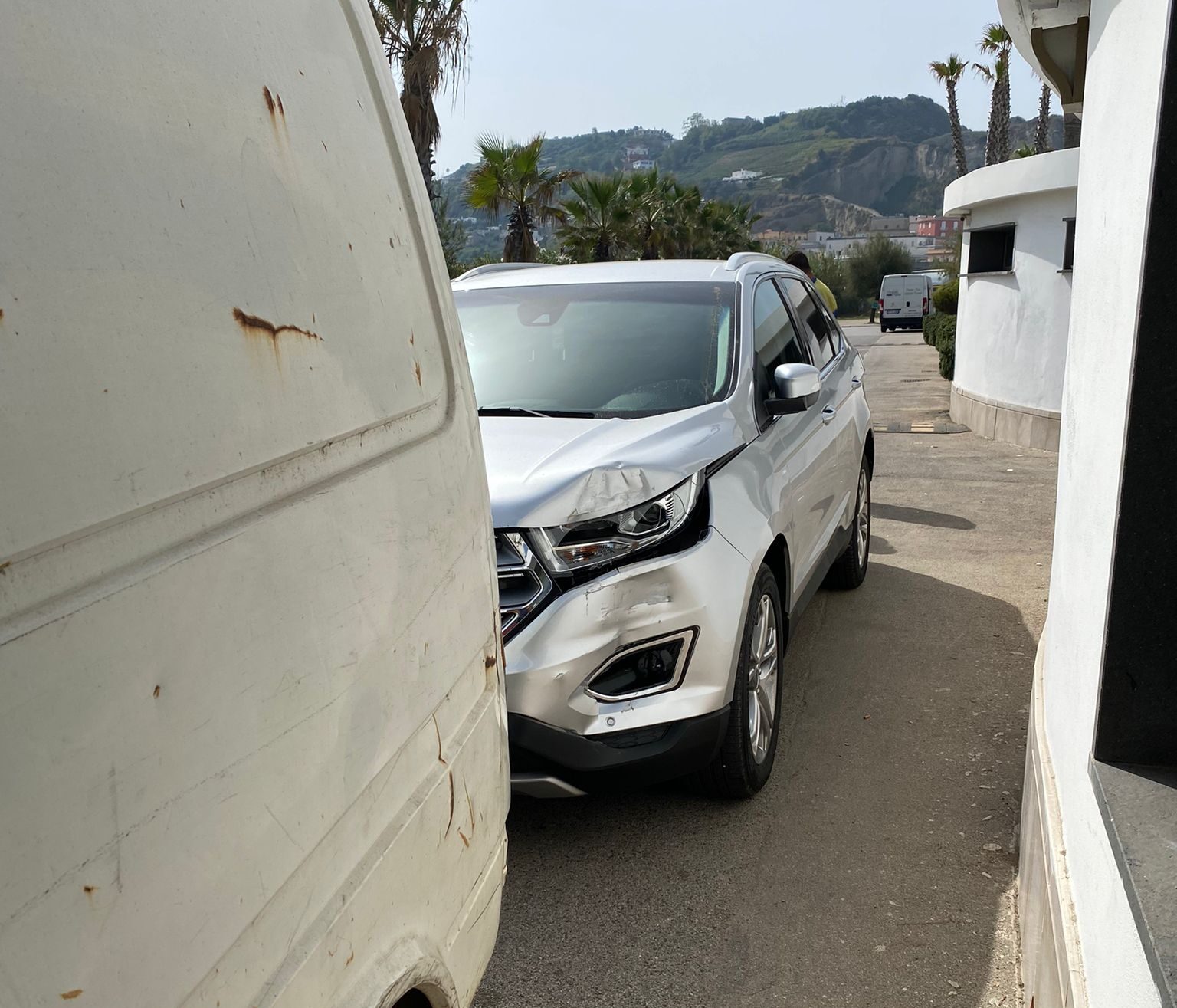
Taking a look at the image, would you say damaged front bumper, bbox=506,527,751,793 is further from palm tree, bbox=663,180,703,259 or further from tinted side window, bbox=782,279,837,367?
palm tree, bbox=663,180,703,259

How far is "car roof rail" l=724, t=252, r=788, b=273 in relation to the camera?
4.68m

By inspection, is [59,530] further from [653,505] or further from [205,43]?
[653,505]

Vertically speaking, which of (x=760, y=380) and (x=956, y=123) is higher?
(x=956, y=123)

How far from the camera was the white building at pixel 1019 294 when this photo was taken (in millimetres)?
10703

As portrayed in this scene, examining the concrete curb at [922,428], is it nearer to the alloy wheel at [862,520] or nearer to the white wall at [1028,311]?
the white wall at [1028,311]

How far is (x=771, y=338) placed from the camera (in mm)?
4469

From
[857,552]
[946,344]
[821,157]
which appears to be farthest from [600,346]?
[821,157]

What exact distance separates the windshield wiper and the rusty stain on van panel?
2.61 meters

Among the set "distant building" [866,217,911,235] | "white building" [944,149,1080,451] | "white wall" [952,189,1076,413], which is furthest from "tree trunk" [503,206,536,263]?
"distant building" [866,217,911,235]

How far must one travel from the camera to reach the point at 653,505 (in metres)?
3.25

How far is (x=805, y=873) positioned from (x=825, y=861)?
0.33 feet

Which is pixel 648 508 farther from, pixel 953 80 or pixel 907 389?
pixel 953 80

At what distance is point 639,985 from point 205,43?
2.42m

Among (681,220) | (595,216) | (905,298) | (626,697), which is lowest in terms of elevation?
(905,298)
